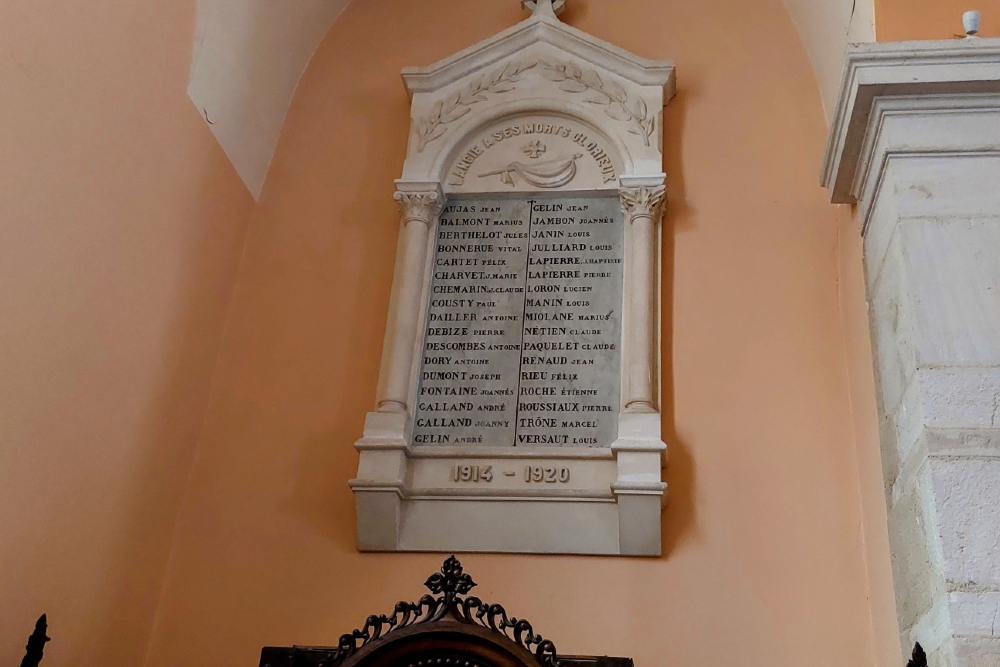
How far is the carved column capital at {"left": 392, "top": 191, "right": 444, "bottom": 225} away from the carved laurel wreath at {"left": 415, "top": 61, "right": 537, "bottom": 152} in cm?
27

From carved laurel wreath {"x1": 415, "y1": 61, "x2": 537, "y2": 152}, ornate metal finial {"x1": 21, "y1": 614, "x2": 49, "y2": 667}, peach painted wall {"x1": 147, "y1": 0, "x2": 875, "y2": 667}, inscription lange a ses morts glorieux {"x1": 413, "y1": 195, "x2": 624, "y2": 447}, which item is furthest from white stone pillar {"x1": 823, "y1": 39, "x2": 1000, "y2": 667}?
ornate metal finial {"x1": 21, "y1": 614, "x2": 49, "y2": 667}

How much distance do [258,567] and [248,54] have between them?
6.52 feet

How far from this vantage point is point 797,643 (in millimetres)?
2986

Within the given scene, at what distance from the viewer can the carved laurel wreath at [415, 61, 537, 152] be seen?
13.1 ft

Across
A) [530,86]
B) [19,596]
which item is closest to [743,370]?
[530,86]

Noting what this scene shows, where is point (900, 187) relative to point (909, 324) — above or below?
above

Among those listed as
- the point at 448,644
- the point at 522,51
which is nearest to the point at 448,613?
the point at 448,644

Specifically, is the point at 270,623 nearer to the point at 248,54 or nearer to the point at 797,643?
the point at 797,643

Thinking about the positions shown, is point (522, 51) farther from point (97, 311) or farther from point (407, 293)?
point (97, 311)

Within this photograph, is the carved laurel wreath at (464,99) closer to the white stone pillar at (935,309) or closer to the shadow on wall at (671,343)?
the shadow on wall at (671,343)

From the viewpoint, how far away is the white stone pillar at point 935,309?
2344 mm

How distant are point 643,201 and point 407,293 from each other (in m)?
0.93

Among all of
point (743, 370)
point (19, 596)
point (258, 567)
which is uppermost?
point (743, 370)

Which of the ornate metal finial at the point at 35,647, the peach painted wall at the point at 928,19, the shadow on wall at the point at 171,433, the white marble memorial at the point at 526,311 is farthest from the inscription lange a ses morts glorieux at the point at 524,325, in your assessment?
the ornate metal finial at the point at 35,647
